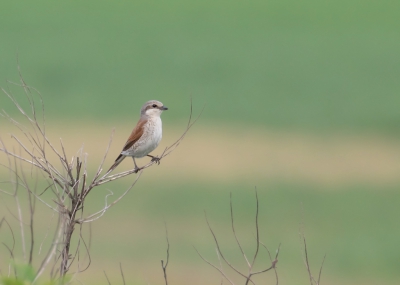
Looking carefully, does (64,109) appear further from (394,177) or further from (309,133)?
(394,177)

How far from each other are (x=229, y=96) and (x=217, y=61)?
2.83 metres

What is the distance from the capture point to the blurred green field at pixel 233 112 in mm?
17047

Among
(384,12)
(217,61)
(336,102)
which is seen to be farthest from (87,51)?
(384,12)

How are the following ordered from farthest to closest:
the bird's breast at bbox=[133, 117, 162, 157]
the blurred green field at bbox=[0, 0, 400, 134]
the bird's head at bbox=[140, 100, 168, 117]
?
the blurred green field at bbox=[0, 0, 400, 134]
the bird's head at bbox=[140, 100, 168, 117]
the bird's breast at bbox=[133, 117, 162, 157]

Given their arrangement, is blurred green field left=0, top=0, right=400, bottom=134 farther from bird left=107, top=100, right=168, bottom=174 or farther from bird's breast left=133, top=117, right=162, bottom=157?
bird's breast left=133, top=117, right=162, bottom=157

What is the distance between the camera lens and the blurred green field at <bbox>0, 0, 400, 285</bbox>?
1705cm

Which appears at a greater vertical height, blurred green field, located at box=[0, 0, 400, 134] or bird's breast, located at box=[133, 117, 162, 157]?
blurred green field, located at box=[0, 0, 400, 134]

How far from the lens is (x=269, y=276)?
15289 mm

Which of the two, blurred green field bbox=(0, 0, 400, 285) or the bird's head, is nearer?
the bird's head

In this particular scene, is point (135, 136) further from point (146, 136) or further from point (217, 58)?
point (217, 58)

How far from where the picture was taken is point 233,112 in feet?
82.2

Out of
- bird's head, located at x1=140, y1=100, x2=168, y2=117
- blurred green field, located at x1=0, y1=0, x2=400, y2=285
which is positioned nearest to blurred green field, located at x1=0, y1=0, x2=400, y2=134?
blurred green field, located at x1=0, y1=0, x2=400, y2=285

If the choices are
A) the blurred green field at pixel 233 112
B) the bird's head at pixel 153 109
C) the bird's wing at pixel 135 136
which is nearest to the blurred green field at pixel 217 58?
the blurred green field at pixel 233 112

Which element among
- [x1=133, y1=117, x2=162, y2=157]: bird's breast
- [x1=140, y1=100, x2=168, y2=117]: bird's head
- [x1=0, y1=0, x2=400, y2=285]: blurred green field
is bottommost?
[x1=133, y1=117, x2=162, y2=157]: bird's breast
